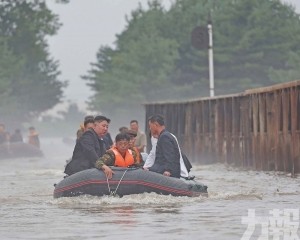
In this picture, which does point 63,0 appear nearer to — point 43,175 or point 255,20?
point 255,20

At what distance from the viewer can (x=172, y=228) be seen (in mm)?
16219

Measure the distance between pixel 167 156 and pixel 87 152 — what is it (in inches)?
56.5

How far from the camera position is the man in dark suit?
72.6 ft

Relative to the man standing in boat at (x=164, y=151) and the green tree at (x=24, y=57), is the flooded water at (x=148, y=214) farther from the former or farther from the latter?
the green tree at (x=24, y=57)

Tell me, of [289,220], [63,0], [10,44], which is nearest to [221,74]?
[63,0]

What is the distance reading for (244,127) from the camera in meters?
39.7

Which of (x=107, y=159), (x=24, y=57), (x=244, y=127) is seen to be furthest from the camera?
(x=24, y=57)

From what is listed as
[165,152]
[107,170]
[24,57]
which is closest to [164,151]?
[165,152]

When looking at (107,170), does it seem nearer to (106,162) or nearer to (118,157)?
(106,162)

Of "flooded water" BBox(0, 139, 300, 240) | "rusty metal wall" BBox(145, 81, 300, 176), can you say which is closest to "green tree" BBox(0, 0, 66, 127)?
"rusty metal wall" BBox(145, 81, 300, 176)

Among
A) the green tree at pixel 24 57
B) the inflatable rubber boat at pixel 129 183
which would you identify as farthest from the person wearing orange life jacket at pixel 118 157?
the green tree at pixel 24 57

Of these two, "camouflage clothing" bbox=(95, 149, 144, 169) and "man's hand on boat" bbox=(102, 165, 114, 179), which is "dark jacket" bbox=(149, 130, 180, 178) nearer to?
"camouflage clothing" bbox=(95, 149, 144, 169)

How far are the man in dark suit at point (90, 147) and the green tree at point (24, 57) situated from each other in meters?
79.3

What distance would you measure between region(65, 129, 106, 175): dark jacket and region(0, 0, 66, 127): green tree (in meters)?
79.3
